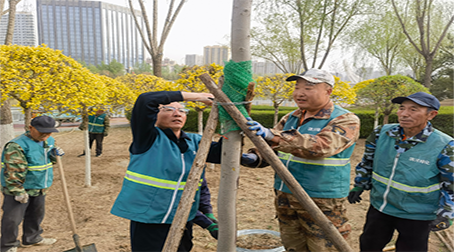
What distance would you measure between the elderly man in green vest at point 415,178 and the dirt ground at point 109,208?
0.76 metres

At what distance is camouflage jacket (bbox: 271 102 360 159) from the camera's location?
1.92m

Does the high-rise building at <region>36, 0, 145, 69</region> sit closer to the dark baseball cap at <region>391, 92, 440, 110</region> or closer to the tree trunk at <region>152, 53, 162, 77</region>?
the tree trunk at <region>152, 53, 162, 77</region>

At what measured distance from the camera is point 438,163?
2.27 meters

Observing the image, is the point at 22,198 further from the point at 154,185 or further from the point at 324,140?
the point at 324,140

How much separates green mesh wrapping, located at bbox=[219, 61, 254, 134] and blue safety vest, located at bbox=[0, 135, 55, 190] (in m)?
2.77

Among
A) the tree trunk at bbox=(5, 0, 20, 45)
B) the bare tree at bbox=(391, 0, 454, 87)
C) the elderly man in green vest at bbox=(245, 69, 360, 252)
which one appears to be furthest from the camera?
the bare tree at bbox=(391, 0, 454, 87)

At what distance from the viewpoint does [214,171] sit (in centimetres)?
717

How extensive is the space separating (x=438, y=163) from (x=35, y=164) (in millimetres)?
4296

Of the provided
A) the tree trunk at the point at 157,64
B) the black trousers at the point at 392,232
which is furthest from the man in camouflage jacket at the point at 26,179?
the tree trunk at the point at 157,64

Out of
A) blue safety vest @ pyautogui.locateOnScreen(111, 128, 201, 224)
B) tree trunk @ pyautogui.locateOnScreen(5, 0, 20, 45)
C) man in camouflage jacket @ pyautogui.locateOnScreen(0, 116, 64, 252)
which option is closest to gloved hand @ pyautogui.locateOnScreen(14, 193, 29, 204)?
man in camouflage jacket @ pyautogui.locateOnScreen(0, 116, 64, 252)

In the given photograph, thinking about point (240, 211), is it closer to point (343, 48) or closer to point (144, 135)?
point (144, 135)

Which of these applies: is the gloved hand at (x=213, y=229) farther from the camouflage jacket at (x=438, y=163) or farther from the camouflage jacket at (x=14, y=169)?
the camouflage jacket at (x=14, y=169)

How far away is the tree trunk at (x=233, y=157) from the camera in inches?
71.1

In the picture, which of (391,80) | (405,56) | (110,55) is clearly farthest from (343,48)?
(110,55)
